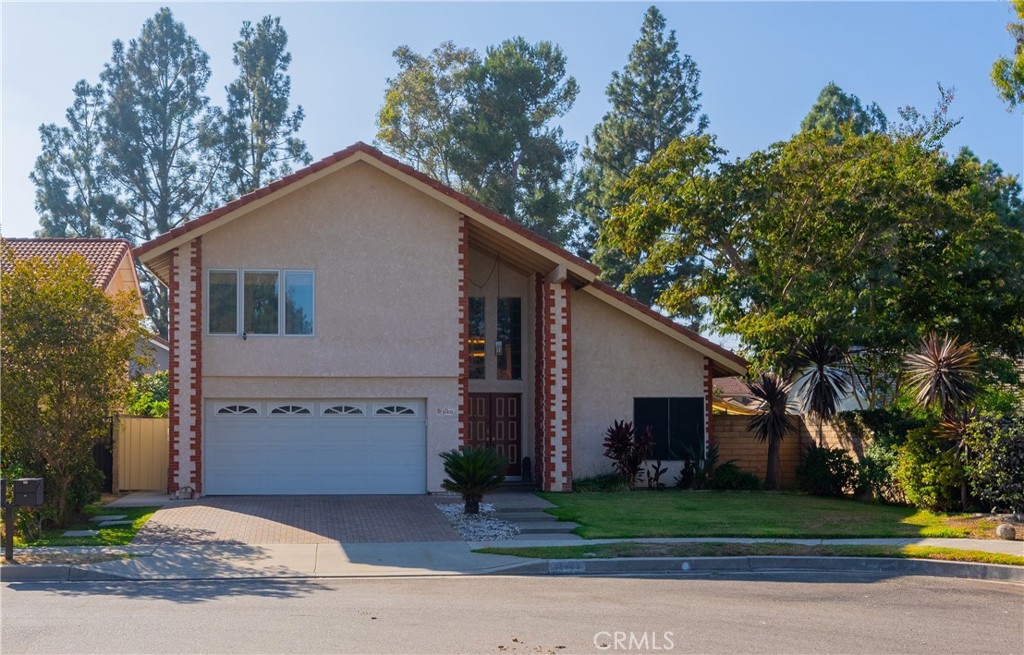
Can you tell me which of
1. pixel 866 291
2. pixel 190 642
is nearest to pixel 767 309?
pixel 866 291

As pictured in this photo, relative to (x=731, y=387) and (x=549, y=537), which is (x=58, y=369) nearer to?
(x=549, y=537)

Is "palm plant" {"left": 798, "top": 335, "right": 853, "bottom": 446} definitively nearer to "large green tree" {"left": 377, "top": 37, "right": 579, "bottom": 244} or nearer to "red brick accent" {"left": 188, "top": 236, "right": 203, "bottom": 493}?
"red brick accent" {"left": 188, "top": 236, "right": 203, "bottom": 493}

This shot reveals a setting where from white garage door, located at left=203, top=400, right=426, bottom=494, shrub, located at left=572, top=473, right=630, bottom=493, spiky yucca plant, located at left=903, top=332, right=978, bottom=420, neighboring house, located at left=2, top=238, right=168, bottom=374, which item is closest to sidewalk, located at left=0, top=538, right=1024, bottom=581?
spiky yucca plant, located at left=903, top=332, right=978, bottom=420

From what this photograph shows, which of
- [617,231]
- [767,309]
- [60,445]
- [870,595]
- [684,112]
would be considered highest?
[684,112]

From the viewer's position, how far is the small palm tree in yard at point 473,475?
725 inches

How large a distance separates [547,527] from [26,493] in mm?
7843

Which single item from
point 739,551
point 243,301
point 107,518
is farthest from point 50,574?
point 739,551

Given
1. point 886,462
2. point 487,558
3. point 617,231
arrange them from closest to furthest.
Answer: point 487,558
point 886,462
point 617,231

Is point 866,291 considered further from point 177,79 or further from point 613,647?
point 177,79

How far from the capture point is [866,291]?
862 inches

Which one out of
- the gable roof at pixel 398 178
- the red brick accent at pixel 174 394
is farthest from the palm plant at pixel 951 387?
the red brick accent at pixel 174 394

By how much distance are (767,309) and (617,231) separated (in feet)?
13.9

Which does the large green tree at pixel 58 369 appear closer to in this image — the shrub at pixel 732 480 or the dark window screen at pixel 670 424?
the dark window screen at pixel 670 424

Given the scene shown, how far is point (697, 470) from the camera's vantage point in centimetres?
2347
